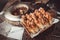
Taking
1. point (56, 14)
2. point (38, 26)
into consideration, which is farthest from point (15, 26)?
point (56, 14)

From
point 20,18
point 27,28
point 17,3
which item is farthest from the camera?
point 17,3

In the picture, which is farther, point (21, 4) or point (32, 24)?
point (21, 4)

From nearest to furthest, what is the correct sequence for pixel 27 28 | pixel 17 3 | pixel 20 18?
pixel 27 28 → pixel 20 18 → pixel 17 3

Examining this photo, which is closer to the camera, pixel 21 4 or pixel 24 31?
pixel 24 31

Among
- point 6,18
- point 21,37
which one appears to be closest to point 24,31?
point 21,37

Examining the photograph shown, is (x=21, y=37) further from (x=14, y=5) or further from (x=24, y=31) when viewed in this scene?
(x=14, y=5)

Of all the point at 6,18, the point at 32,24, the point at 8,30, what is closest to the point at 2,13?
the point at 6,18

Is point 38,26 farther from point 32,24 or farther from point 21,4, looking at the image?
point 21,4

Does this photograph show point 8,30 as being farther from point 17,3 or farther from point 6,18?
point 17,3
